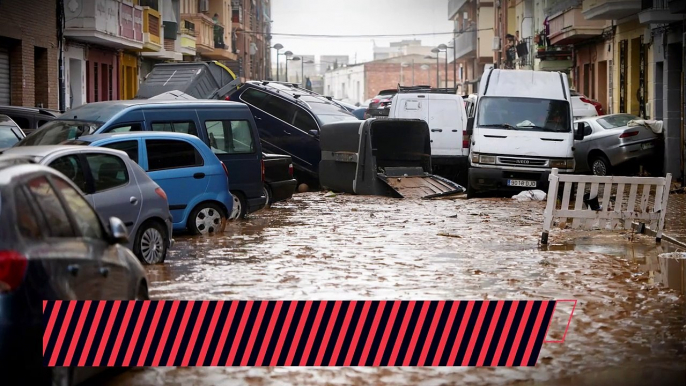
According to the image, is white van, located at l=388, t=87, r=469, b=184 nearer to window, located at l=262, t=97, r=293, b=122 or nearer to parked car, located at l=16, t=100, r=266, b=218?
window, located at l=262, t=97, r=293, b=122

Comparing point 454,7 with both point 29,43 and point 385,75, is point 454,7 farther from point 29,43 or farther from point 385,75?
point 29,43

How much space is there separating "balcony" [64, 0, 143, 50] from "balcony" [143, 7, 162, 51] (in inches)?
110

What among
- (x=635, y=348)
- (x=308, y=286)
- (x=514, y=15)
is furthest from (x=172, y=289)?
(x=514, y=15)

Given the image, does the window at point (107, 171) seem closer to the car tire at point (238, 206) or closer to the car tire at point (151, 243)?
the car tire at point (151, 243)

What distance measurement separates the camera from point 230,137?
1764cm

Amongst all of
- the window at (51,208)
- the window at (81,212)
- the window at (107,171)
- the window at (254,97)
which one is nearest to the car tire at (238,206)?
the window at (107,171)

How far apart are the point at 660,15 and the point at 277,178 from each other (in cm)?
1240

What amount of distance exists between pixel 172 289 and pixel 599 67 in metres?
34.8

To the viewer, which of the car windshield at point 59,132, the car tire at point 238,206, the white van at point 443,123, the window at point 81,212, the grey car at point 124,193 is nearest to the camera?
the window at point 81,212

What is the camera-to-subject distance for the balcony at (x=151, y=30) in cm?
4409

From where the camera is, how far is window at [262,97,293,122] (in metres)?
26.0

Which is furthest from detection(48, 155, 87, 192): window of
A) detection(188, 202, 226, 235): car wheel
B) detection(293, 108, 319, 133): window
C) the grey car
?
detection(293, 108, 319, 133): window

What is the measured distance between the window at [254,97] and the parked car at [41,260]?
748 inches

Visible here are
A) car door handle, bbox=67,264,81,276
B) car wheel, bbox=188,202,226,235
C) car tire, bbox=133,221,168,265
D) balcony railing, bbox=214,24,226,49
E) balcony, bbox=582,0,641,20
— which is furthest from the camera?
balcony railing, bbox=214,24,226,49
